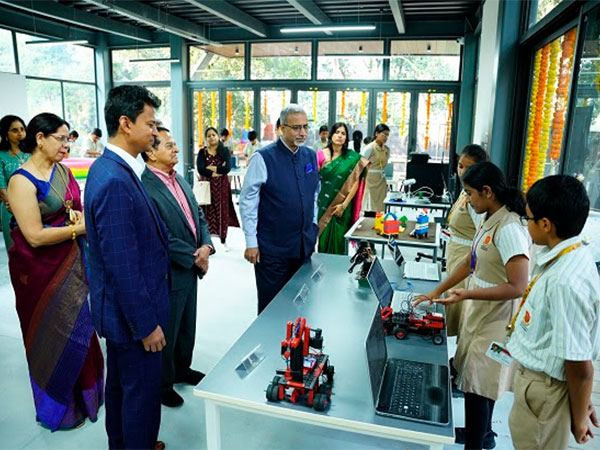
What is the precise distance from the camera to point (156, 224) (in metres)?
1.65

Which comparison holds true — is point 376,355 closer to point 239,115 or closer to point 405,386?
point 405,386

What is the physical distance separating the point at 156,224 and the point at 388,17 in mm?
8890

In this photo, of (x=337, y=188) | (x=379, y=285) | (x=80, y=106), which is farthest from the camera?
(x=80, y=106)

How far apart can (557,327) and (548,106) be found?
130 inches

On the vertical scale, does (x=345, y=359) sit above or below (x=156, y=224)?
below

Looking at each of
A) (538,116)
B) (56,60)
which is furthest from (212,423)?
(56,60)

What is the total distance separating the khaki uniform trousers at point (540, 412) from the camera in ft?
4.31

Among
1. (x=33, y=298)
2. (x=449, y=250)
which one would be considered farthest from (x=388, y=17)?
(x=33, y=298)

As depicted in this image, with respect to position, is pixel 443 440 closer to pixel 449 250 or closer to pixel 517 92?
pixel 449 250

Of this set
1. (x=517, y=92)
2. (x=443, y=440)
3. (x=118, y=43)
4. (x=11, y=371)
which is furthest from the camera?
(x=118, y=43)

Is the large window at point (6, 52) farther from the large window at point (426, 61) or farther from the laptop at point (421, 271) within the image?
the laptop at point (421, 271)

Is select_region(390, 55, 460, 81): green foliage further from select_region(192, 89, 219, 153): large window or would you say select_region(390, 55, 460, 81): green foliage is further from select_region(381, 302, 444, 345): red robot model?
select_region(381, 302, 444, 345): red robot model

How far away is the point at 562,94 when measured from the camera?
3551 millimetres

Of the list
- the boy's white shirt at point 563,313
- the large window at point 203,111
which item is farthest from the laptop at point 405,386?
the large window at point 203,111
